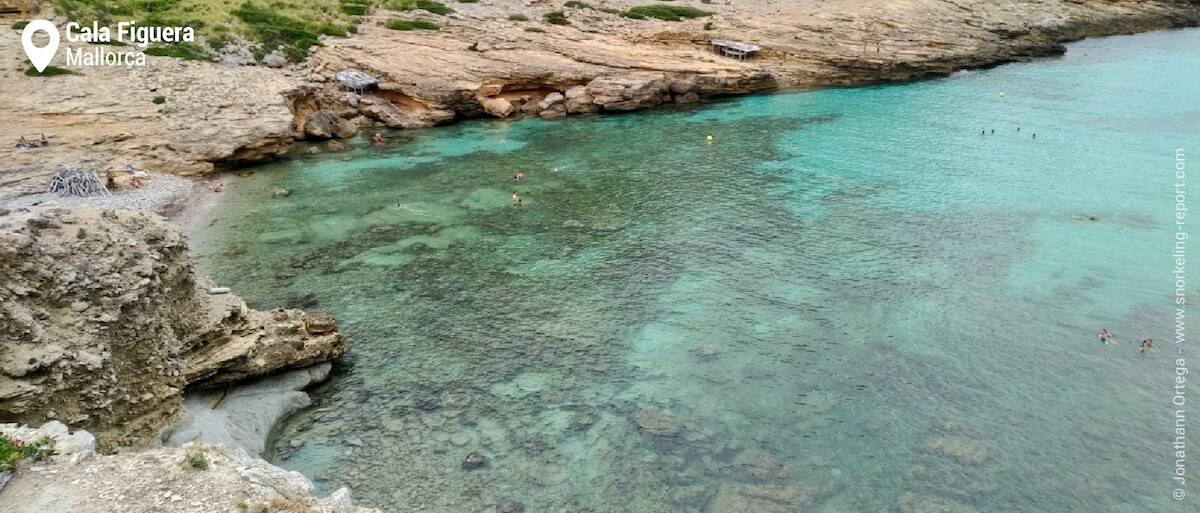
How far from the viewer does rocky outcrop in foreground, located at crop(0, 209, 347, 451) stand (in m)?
10.2

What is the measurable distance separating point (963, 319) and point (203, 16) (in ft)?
137

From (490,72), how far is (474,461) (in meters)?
31.7

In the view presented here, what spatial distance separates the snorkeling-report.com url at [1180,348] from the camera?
41.6 ft

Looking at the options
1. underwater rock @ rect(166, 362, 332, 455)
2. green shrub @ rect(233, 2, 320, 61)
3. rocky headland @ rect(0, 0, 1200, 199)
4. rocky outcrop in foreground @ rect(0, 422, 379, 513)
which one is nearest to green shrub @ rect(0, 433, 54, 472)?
rocky outcrop in foreground @ rect(0, 422, 379, 513)

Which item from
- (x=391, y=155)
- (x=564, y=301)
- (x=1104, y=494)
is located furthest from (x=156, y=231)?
(x=391, y=155)

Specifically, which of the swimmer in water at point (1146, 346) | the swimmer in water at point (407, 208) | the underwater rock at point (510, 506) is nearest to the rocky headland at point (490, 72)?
the swimmer in water at point (407, 208)

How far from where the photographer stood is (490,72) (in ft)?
135

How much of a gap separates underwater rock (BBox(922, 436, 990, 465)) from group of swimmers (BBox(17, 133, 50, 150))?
31.5 meters

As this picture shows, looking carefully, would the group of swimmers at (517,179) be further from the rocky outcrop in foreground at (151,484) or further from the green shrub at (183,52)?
the rocky outcrop in foreground at (151,484)

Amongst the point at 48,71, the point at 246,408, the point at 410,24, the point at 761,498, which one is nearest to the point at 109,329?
the point at 246,408

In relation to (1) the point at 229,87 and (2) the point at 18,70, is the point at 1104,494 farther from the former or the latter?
(2) the point at 18,70

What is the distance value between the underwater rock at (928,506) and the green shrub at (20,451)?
12.0 metres

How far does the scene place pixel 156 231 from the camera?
13.4 metres

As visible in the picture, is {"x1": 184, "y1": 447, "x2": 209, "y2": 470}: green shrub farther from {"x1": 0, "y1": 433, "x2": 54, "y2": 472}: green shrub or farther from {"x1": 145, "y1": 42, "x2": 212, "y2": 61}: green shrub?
{"x1": 145, "y1": 42, "x2": 212, "y2": 61}: green shrub
